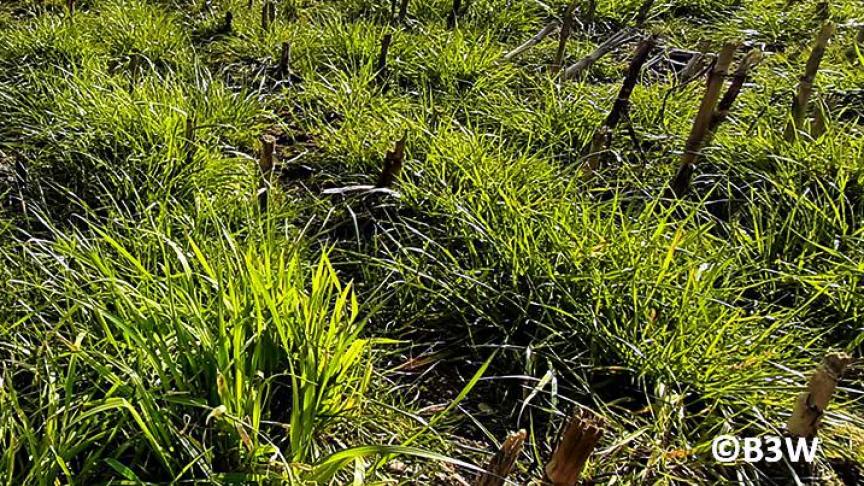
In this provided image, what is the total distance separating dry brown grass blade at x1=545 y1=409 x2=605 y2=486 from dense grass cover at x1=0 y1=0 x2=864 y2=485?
23cm

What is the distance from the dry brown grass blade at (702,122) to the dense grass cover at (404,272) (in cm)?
8

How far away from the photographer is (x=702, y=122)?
2232 mm

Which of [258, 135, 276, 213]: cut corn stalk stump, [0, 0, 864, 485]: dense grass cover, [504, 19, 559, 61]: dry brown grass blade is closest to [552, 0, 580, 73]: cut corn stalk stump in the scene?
[0, 0, 864, 485]: dense grass cover

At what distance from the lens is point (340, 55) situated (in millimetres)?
3307

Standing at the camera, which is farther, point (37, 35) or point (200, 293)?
point (37, 35)

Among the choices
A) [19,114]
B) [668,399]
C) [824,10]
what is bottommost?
[19,114]

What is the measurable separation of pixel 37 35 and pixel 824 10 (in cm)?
378

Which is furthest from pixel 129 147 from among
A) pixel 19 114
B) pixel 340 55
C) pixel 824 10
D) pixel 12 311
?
pixel 824 10

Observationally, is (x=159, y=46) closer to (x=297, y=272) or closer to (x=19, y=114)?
(x=19, y=114)

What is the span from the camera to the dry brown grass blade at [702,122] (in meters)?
2.15

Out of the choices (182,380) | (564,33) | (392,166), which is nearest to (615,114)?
(564,33)

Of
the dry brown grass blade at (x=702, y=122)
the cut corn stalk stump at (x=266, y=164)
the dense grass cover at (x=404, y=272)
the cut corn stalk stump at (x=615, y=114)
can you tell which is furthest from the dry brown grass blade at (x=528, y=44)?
the cut corn stalk stump at (x=266, y=164)

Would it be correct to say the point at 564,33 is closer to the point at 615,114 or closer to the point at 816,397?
the point at 615,114

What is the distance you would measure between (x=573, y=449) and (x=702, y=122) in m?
1.40
